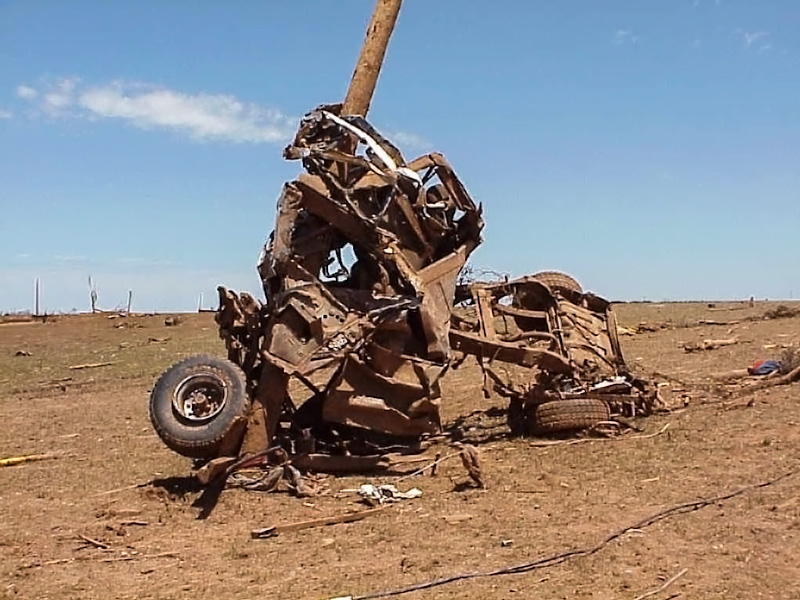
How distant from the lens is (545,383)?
41.8 feet

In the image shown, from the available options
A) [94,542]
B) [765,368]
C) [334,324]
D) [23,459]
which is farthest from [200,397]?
[765,368]

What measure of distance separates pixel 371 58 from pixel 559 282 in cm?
393

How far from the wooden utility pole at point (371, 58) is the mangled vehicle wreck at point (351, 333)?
2.87 feet

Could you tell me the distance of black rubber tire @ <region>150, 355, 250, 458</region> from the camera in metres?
10.1

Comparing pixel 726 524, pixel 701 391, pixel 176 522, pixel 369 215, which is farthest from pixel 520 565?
pixel 701 391

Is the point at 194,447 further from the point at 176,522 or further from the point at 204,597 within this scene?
the point at 204,597

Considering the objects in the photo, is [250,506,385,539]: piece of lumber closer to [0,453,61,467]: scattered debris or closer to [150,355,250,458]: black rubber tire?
[150,355,250,458]: black rubber tire

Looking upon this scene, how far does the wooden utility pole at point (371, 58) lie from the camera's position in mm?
12156

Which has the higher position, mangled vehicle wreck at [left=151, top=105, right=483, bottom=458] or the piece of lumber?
mangled vehicle wreck at [left=151, top=105, right=483, bottom=458]

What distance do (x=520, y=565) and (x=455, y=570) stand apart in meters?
0.47

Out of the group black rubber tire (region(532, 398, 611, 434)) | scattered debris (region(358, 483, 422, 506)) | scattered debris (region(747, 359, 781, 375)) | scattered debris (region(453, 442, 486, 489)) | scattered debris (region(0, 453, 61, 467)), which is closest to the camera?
scattered debris (region(358, 483, 422, 506))

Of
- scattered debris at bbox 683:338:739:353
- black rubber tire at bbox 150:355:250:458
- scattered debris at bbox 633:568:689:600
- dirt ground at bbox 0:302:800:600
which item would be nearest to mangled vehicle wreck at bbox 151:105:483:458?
black rubber tire at bbox 150:355:250:458

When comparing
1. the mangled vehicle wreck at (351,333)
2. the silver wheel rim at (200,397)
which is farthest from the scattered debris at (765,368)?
the silver wheel rim at (200,397)

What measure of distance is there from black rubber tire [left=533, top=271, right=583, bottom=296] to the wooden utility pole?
3.42 metres
